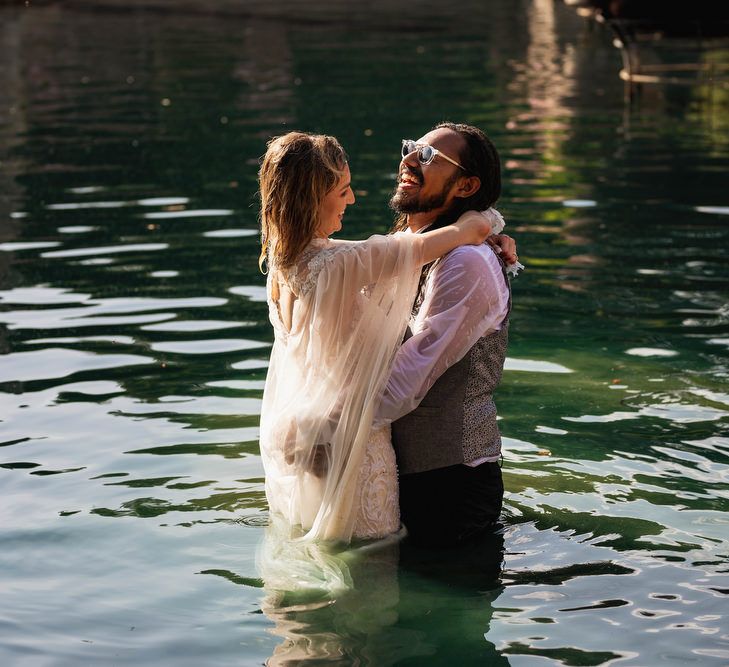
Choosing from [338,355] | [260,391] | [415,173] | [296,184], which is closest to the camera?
[296,184]

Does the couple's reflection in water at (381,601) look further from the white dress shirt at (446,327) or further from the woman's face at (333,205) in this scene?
the woman's face at (333,205)

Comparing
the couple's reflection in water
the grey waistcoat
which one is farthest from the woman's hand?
the couple's reflection in water

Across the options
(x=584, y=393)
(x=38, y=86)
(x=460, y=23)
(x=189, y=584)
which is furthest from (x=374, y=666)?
(x=460, y=23)

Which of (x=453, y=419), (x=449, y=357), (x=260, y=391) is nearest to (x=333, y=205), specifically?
(x=449, y=357)

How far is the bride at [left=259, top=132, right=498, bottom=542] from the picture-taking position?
5016 mm

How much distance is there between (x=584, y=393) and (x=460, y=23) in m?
30.1

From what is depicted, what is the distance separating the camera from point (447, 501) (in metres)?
5.32

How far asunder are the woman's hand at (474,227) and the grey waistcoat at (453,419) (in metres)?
0.38

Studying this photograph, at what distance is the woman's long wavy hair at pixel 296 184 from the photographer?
4.95 metres

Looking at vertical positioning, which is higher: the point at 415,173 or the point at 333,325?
the point at 415,173

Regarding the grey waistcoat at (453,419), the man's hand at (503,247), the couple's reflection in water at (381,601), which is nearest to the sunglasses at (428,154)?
the man's hand at (503,247)

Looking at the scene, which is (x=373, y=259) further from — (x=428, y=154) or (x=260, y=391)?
(x=260, y=391)

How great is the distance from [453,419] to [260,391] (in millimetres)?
2748

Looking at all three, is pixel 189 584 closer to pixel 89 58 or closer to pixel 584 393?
pixel 584 393
